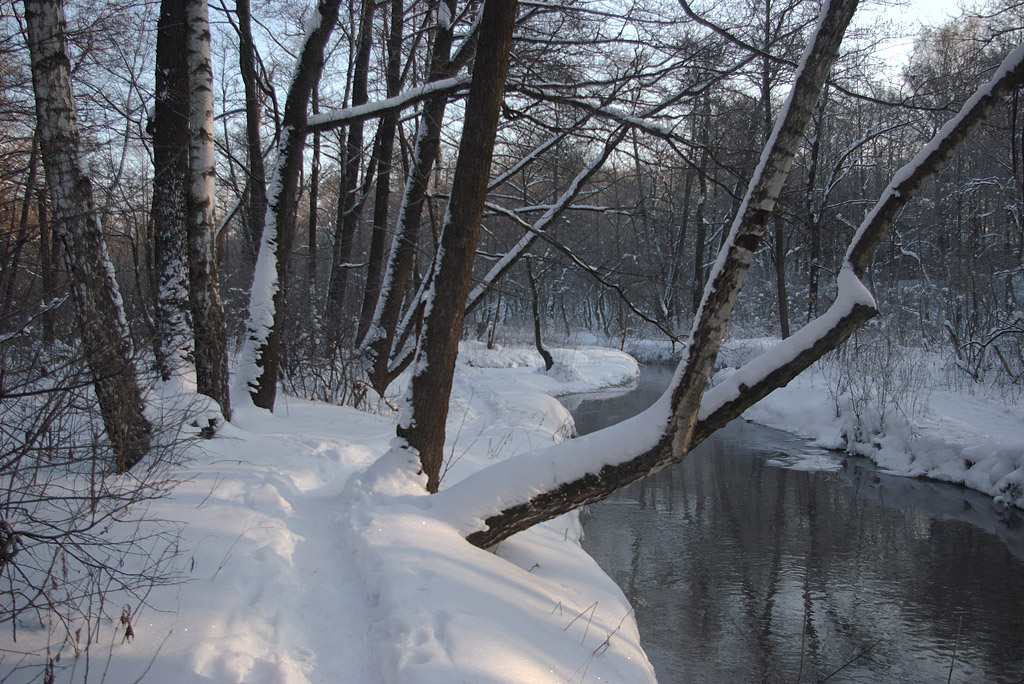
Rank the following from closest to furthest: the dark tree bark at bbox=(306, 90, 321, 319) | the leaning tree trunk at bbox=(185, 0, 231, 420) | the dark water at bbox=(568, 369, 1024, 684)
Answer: the dark water at bbox=(568, 369, 1024, 684) < the leaning tree trunk at bbox=(185, 0, 231, 420) < the dark tree bark at bbox=(306, 90, 321, 319)

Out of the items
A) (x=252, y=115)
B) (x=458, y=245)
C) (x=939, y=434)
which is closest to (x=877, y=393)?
(x=939, y=434)

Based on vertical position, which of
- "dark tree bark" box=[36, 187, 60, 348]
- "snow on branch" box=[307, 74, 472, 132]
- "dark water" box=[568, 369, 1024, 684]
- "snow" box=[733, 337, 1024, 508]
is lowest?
"dark water" box=[568, 369, 1024, 684]

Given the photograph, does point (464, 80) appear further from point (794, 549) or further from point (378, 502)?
point (794, 549)

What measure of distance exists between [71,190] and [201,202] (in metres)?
1.52

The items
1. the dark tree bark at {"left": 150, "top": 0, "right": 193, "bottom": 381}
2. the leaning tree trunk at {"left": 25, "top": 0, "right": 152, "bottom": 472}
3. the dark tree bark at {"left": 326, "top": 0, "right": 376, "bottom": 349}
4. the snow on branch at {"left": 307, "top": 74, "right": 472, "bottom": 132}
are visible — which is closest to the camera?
the leaning tree trunk at {"left": 25, "top": 0, "right": 152, "bottom": 472}

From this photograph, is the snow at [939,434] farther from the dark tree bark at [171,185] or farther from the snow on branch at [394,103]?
the dark tree bark at [171,185]

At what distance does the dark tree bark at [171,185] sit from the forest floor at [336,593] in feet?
3.34

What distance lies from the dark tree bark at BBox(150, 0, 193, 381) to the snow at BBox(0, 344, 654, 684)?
1.00 meters

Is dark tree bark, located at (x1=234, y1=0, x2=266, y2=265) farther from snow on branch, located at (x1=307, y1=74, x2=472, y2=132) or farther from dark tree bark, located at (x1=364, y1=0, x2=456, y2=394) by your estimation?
dark tree bark, located at (x1=364, y1=0, x2=456, y2=394)

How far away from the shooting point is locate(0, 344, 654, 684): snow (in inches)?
101

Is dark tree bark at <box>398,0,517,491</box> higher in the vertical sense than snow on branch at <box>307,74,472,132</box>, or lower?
lower

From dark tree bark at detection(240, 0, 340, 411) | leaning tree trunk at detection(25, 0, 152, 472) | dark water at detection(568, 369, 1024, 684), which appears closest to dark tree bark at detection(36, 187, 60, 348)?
leaning tree trunk at detection(25, 0, 152, 472)

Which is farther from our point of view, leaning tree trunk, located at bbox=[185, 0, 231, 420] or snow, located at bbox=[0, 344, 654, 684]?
leaning tree trunk, located at bbox=[185, 0, 231, 420]

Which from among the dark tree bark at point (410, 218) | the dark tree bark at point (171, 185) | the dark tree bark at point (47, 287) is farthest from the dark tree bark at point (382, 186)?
the dark tree bark at point (47, 287)
